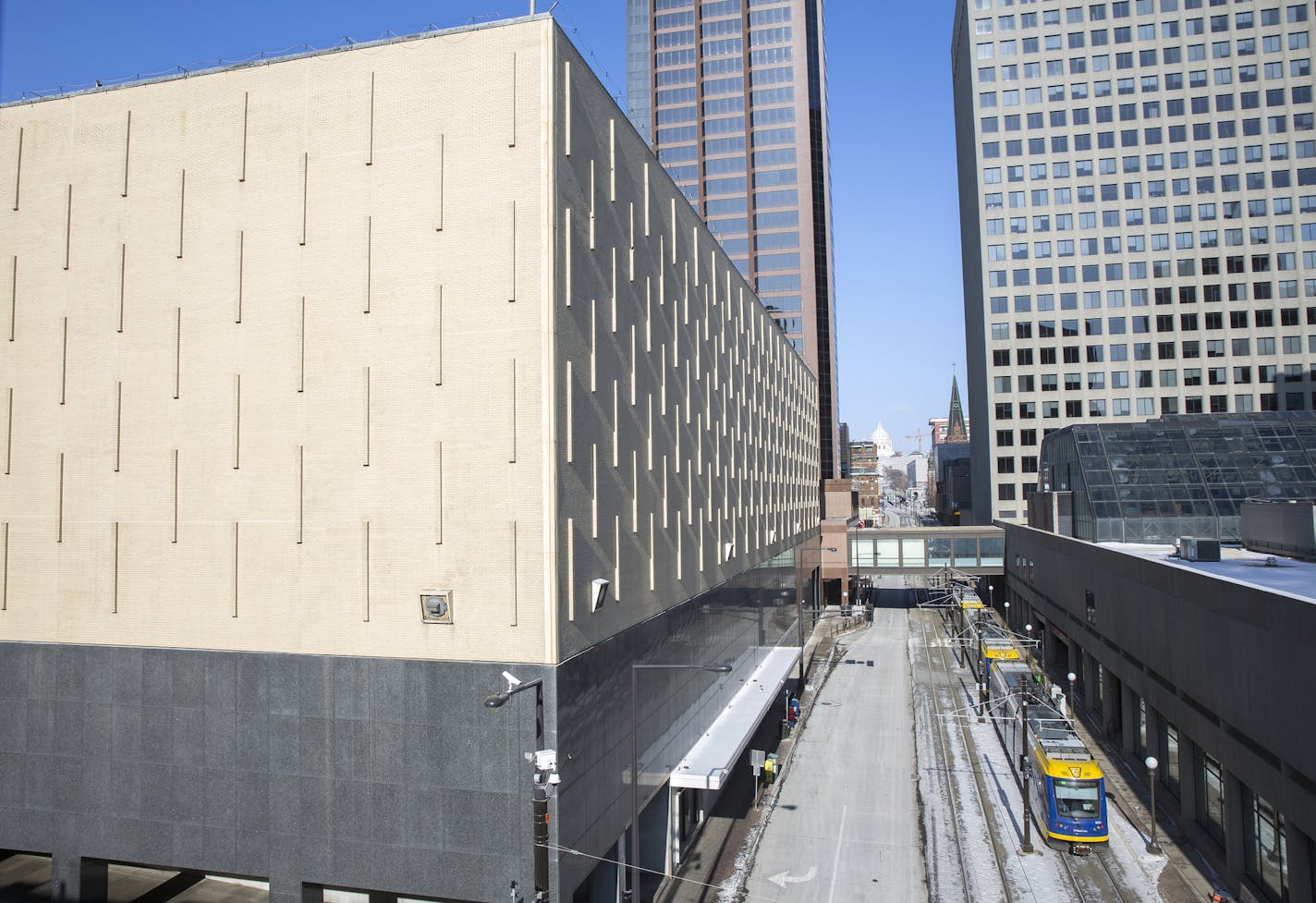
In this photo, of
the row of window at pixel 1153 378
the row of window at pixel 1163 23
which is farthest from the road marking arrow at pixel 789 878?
the row of window at pixel 1163 23

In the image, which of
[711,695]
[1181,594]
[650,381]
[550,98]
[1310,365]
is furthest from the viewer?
[1310,365]

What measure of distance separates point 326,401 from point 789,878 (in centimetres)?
1882

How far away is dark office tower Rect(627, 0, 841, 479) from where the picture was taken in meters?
110

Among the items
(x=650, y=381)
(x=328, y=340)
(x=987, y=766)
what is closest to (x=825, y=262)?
(x=987, y=766)

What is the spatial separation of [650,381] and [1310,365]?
91.6 m

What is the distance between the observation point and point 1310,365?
88.4 meters

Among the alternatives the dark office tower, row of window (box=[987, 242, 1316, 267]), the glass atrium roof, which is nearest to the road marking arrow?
the glass atrium roof

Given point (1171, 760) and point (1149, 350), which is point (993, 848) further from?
point (1149, 350)

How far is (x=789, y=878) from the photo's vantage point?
25812 millimetres

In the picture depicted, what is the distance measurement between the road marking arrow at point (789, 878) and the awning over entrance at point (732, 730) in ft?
9.75

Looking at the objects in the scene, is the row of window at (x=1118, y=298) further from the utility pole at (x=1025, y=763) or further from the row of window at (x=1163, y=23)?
the utility pole at (x=1025, y=763)

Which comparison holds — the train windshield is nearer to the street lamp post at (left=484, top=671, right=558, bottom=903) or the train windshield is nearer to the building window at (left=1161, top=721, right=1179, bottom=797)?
the building window at (left=1161, top=721, right=1179, bottom=797)

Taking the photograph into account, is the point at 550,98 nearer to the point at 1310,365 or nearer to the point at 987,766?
the point at 987,766

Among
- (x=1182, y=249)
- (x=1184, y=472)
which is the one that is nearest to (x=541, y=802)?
(x=1184, y=472)
